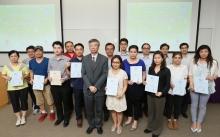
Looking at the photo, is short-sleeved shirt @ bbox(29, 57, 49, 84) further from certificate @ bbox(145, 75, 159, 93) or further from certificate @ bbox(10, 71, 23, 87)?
certificate @ bbox(145, 75, 159, 93)

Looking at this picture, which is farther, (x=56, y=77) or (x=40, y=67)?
(x=40, y=67)

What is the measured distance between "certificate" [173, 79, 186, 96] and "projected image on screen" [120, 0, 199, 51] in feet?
6.40

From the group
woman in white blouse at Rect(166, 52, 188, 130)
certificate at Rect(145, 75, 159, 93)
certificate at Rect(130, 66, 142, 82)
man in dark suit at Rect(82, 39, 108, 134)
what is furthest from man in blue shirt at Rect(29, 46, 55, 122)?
woman in white blouse at Rect(166, 52, 188, 130)

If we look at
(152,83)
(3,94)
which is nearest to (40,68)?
(3,94)

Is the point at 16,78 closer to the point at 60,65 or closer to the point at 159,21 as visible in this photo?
the point at 60,65

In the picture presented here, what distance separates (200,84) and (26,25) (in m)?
4.63

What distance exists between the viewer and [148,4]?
13.7 ft

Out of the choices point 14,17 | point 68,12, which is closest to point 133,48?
point 68,12

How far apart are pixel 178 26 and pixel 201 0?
90 centimetres

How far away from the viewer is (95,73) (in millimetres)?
2492

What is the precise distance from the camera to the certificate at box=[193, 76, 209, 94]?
251cm

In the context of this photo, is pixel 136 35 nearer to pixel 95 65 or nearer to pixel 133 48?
pixel 133 48

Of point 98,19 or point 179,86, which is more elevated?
point 98,19

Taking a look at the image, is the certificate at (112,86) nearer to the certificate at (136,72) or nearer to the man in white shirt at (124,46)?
the certificate at (136,72)
